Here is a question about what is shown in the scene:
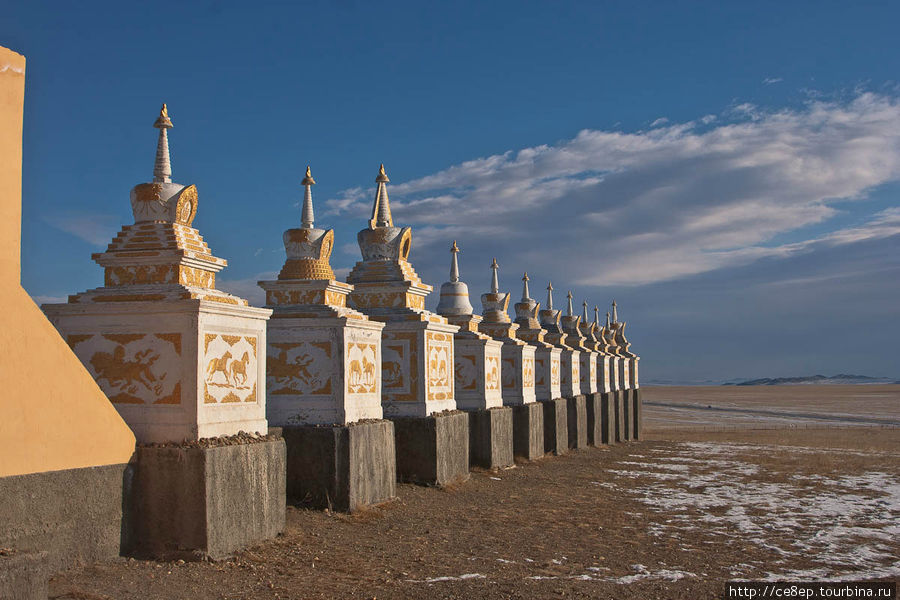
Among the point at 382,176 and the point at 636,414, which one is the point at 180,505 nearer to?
the point at 382,176

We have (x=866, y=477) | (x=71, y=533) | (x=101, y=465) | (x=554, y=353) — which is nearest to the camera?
(x=71, y=533)

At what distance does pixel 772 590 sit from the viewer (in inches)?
278

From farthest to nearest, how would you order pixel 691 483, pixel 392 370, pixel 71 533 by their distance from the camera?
pixel 691 483
pixel 392 370
pixel 71 533

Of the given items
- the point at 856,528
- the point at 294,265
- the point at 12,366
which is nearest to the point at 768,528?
the point at 856,528

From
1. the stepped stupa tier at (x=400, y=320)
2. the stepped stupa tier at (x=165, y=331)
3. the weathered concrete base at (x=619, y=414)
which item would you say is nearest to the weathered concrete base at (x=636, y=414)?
the weathered concrete base at (x=619, y=414)

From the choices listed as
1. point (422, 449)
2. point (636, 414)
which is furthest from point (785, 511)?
point (636, 414)

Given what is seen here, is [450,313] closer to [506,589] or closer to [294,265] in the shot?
[294,265]

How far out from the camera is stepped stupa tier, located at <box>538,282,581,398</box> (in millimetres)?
24156

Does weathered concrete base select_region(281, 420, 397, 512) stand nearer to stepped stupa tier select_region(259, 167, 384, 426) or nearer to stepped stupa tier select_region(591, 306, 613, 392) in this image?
stepped stupa tier select_region(259, 167, 384, 426)

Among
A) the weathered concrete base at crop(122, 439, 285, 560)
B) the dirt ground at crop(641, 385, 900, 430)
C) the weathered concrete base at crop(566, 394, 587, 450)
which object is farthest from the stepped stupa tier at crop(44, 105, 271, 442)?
the dirt ground at crop(641, 385, 900, 430)

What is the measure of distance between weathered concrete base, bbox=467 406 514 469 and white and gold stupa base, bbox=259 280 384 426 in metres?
5.08

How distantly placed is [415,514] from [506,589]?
3487mm

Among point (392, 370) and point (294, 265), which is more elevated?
point (294, 265)

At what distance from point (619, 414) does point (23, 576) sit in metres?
26.9
